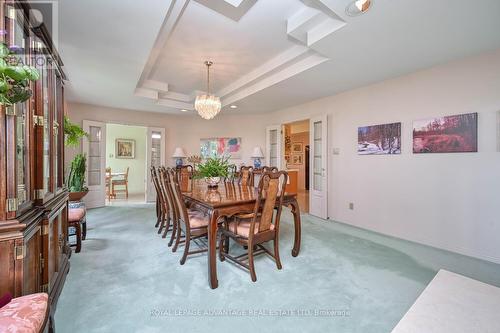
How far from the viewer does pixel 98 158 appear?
5.54 m

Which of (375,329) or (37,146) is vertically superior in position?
(37,146)

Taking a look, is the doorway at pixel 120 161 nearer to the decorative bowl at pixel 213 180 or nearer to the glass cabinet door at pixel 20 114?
the decorative bowl at pixel 213 180

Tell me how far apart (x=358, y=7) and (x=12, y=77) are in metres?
2.40

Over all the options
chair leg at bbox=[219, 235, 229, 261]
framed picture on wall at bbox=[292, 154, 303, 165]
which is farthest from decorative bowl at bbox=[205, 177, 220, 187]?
framed picture on wall at bbox=[292, 154, 303, 165]

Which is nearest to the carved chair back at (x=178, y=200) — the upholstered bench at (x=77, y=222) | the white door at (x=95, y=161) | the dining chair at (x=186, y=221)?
the dining chair at (x=186, y=221)

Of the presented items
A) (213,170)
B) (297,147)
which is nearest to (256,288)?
(213,170)

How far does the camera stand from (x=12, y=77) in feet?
3.34

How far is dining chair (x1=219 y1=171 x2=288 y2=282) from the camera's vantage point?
84.7 inches

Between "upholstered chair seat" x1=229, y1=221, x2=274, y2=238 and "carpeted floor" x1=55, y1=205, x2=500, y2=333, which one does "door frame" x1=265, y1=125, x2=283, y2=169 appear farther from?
"upholstered chair seat" x1=229, y1=221, x2=274, y2=238

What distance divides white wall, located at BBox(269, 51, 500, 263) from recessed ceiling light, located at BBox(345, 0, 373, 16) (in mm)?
1977

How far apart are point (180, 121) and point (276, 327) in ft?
19.7

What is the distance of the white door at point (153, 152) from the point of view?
20.1 feet

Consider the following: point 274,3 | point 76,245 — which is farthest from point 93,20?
point 76,245

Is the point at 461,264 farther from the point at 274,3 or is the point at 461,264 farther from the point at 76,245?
the point at 76,245
